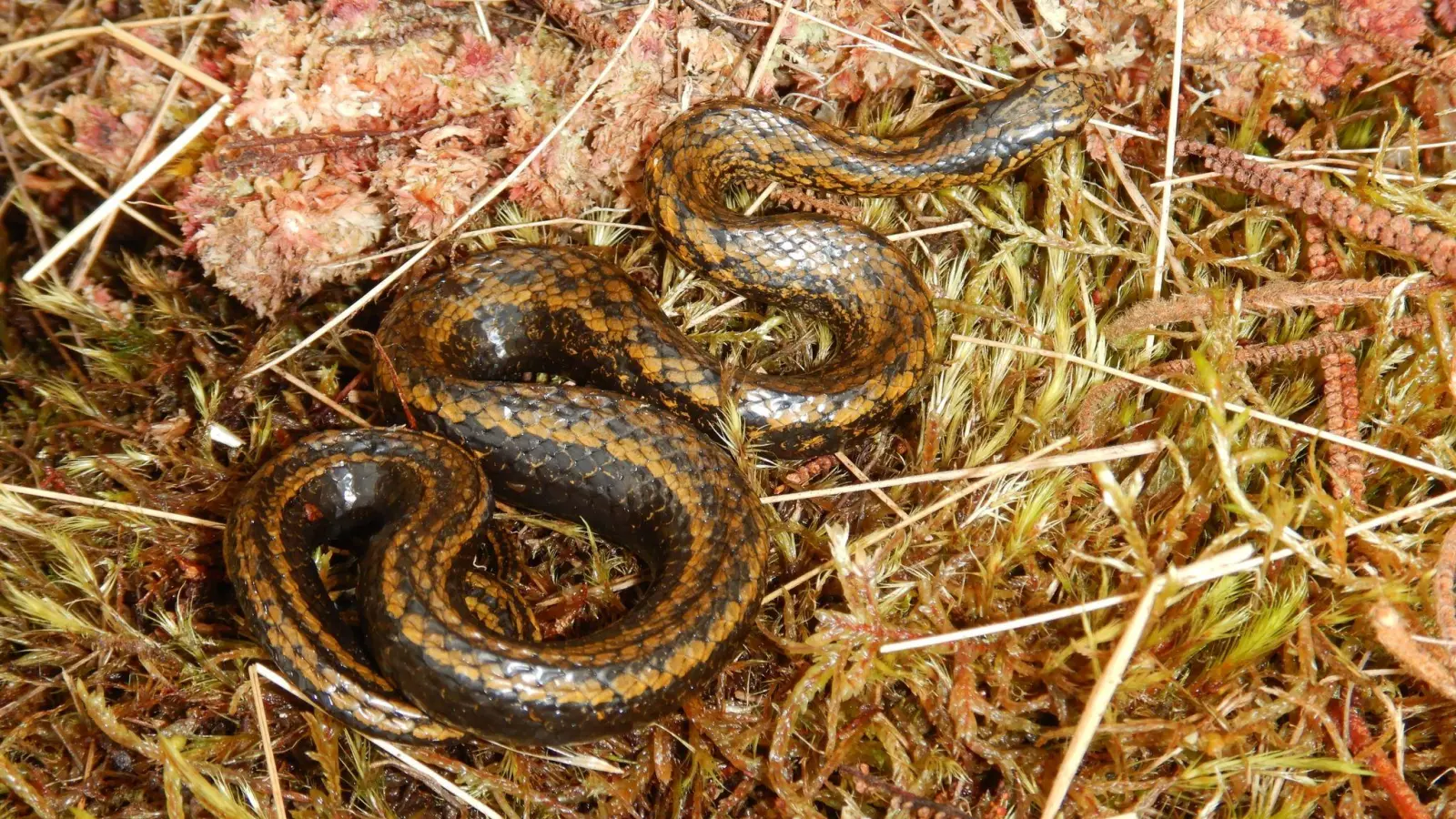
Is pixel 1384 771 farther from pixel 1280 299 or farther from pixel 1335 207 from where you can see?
pixel 1335 207

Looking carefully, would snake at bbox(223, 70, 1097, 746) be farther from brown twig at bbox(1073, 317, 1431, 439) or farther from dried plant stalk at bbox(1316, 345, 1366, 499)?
dried plant stalk at bbox(1316, 345, 1366, 499)

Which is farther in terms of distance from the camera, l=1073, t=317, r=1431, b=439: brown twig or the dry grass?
l=1073, t=317, r=1431, b=439: brown twig

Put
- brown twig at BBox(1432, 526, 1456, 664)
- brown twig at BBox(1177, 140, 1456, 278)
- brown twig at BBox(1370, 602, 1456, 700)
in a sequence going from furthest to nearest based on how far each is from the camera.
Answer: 1. brown twig at BBox(1177, 140, 1456, 278)
2. brown twig at BBox(1432, 526, 1456, 664)
3. brown twig at BBox(1370, 602, 1456, 700)

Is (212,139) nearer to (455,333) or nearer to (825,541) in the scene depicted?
(455,333)

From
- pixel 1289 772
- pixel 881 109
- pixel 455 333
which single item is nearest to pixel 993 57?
pixel 881 109

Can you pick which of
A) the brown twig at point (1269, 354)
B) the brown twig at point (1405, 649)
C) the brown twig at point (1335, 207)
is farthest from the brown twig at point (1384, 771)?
the brown twig at point (1335, 207)

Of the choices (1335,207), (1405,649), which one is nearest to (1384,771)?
(1405,649)

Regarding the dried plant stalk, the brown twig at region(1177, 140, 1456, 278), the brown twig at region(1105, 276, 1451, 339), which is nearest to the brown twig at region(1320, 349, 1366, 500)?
the dried plant stalk
